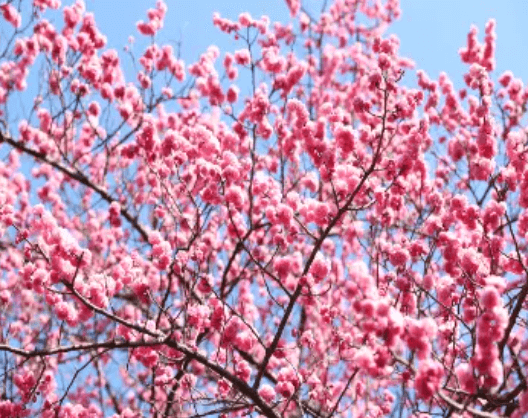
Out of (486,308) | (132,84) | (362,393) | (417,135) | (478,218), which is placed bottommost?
(486,308)

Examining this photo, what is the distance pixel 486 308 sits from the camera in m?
2.97

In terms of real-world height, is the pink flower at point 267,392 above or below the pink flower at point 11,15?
below

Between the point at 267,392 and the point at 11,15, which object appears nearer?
the point at 267,392

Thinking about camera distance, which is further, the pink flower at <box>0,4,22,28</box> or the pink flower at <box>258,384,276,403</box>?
the pink flower at <box>0,4,22,28</box>

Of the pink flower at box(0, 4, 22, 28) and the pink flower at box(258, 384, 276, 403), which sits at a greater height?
the pink flower at box(0, 4, 22, 28)

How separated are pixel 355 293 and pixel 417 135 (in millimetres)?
1634

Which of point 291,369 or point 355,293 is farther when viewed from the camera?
point 355,293

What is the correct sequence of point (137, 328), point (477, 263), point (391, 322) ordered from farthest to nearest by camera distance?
1. point (477, 263)
2. point (137, 328)
3. point (391, 322)

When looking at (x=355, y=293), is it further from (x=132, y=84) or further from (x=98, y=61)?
(x=98, y=61)

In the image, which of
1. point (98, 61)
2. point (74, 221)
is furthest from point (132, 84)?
point (74, 221)

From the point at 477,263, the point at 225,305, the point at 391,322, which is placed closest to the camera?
the point at 391,322

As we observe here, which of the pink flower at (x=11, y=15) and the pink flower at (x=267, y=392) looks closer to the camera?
the pink flower at (x=267, y=392)

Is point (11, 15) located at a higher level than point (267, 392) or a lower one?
higher

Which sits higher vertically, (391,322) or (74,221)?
(74,221)
